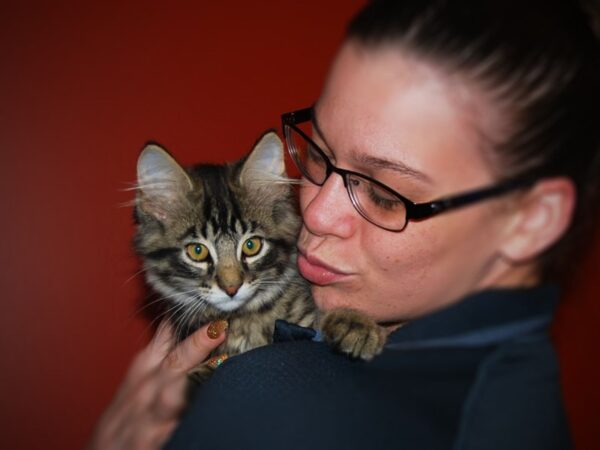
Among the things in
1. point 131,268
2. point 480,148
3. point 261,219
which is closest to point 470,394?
point 480,148

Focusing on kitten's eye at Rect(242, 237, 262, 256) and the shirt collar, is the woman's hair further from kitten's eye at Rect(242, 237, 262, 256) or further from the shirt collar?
kitten's eye at Rect(242, 237, 262, 256)

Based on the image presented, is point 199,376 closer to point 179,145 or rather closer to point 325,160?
point 325,160

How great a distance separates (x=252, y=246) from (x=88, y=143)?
81cm

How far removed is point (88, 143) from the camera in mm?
1732

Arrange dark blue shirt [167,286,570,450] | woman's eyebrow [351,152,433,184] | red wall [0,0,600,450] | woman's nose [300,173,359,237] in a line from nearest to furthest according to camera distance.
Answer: dark blue shirt [167,286,570,450]
woman's eyebrow [351,152,433,184]
woman's nose [300,173,359,237]
red wall [0,0,600,450]

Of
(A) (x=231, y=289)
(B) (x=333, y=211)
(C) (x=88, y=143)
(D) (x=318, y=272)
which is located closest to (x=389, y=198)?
(B) (x=333, y=211)

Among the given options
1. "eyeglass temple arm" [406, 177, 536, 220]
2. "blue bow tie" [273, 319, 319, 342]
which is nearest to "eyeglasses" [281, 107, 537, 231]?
"eyeglass temple arm" [406, 177, 536, 220]

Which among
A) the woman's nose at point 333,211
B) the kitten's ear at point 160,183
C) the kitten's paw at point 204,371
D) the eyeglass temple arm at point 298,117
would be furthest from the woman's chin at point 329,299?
the kitten's ear at point 160,183

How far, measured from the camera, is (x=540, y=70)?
2.40 ft

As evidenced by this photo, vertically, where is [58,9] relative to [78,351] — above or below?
above

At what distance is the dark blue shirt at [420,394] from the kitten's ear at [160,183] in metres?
0.64

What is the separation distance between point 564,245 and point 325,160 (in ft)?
1.47

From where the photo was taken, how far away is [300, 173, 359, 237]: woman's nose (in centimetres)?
90

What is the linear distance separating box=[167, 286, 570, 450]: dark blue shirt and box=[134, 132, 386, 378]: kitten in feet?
1.56
